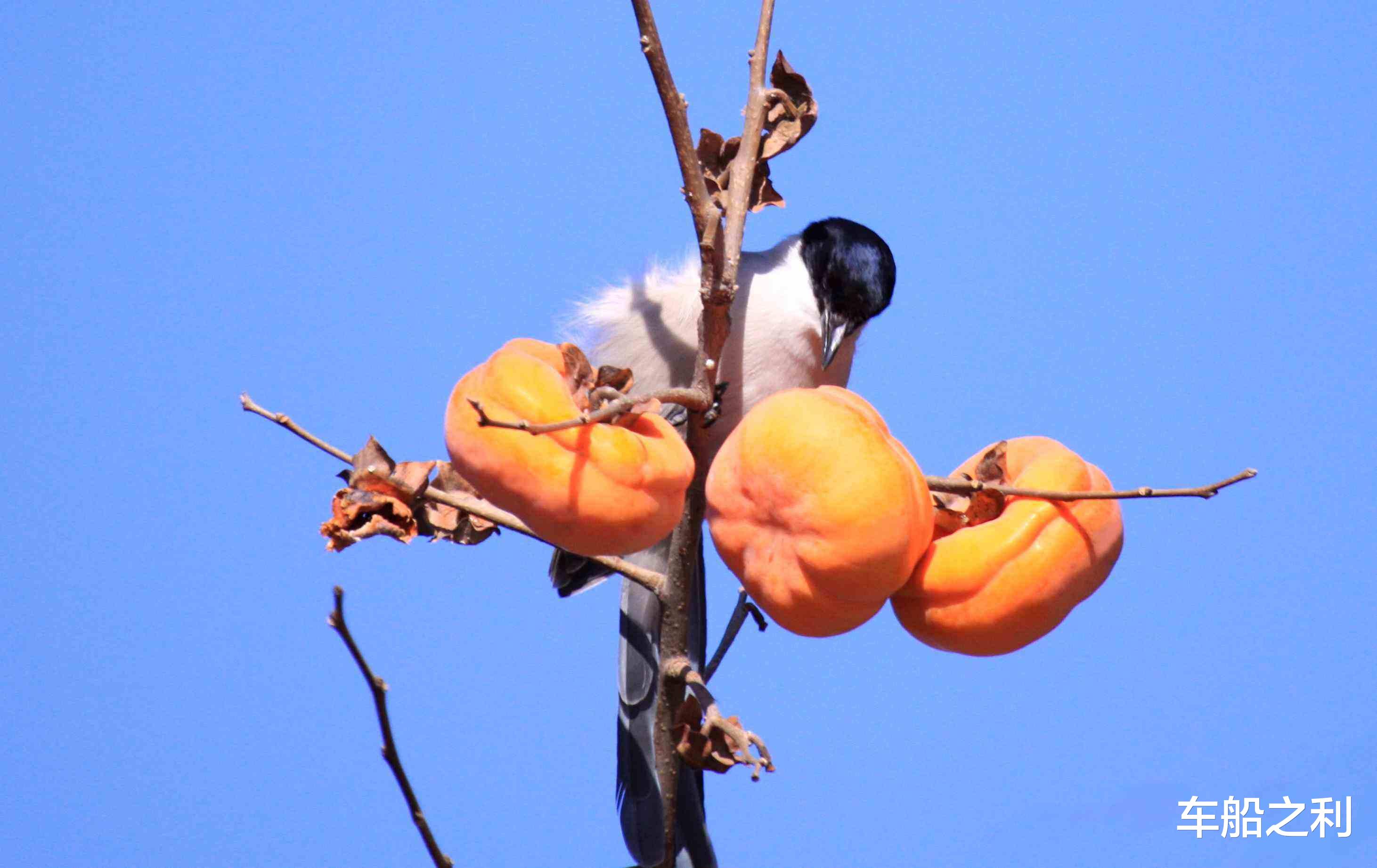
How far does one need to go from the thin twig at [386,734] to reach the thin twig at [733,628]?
36cm

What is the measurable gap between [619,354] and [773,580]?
1358 millimetres

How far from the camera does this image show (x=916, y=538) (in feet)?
3.75

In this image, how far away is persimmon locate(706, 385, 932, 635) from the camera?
1.08 m

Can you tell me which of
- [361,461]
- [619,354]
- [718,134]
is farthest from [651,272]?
[361,461]

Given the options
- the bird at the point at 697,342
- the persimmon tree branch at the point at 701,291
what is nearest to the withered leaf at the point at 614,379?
the persimmon tree branch at the point at 701,291

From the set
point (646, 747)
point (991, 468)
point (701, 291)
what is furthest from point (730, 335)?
point (991, 468)

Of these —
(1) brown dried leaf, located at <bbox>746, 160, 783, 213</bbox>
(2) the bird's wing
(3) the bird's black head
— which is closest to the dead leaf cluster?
(1) brown dried leaf, located at <bbox>746, 160, 783, 213</bbox>

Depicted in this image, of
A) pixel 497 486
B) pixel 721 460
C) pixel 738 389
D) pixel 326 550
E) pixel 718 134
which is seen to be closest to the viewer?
pixel 497 486

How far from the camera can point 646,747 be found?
2.21 m

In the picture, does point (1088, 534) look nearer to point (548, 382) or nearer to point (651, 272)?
point (548, 382)

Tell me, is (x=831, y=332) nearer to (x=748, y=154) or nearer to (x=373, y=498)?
(x=748, y=154)

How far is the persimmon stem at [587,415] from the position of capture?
3.33 ft

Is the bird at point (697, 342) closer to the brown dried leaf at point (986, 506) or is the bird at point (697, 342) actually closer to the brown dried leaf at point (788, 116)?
the brown dried leaf at point (788, 116)

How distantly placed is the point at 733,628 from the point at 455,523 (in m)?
0.34
